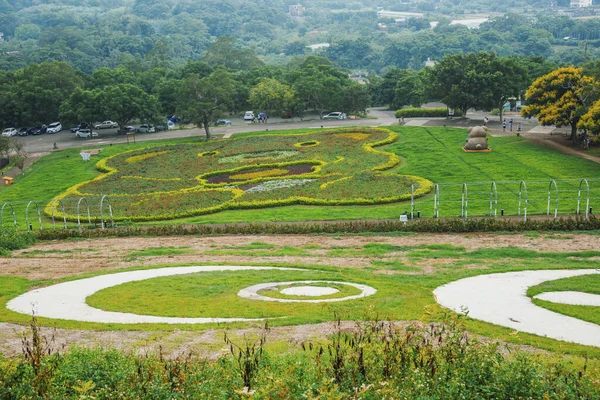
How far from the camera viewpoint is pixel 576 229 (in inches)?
1383

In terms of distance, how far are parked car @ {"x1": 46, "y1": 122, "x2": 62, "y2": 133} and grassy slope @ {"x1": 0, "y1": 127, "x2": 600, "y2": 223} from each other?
53.6ft

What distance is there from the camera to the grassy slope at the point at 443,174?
40875 mm

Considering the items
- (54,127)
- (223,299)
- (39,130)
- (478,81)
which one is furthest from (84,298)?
(39,130)

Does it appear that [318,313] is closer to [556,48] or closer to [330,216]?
[330,216]

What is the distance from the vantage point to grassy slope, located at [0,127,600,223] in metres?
40.9

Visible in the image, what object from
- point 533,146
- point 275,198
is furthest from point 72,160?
point 533,146

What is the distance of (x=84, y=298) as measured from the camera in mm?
26125

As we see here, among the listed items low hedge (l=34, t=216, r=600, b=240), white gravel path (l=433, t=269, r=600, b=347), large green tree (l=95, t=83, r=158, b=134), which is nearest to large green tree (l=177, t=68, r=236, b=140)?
large green tree (l=95, t=83, r=158, b=134)

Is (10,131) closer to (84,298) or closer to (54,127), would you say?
(54,127)

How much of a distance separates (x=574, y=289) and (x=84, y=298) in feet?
64.5

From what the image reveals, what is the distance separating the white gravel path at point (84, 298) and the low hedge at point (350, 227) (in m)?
8.07

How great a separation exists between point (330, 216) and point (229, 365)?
24.7m

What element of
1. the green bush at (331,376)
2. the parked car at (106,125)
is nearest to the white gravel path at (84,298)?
the green bush at (331,376)

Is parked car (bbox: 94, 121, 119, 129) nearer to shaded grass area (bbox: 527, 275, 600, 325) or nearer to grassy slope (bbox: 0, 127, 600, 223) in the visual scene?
grassy slope (bbox: 0, 127, 600, 223)
